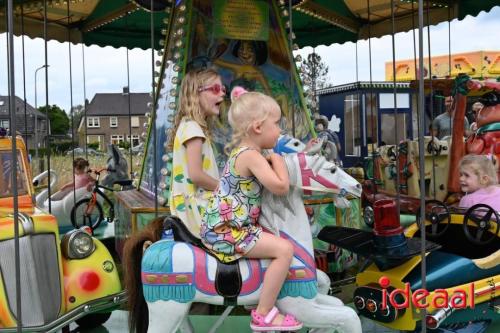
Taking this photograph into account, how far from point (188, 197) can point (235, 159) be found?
0.66 metres

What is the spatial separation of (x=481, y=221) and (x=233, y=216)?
163 cm

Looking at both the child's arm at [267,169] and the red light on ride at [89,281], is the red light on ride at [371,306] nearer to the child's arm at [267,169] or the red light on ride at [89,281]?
the child's arm at [267,169]

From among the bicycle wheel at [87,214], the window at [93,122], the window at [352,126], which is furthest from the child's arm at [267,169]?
the window at [93,122]

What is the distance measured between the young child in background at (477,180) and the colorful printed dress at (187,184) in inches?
68.7

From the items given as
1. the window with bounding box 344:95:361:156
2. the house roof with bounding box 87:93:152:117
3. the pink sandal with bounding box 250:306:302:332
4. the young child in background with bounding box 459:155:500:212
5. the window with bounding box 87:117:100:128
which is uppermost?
the house roof with bounding box 87:93:152:117

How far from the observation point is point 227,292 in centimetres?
239

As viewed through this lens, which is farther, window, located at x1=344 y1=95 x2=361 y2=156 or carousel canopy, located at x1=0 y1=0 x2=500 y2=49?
window, located at x1=344 y1=95 x2=361 y2=156

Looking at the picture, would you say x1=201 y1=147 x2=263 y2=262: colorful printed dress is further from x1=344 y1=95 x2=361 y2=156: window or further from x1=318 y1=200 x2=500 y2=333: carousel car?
x1=344 y1=95 x2=361 y2=156: window

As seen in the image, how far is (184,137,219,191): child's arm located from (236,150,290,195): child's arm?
1.63 ft

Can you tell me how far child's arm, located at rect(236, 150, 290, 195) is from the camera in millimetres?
2236

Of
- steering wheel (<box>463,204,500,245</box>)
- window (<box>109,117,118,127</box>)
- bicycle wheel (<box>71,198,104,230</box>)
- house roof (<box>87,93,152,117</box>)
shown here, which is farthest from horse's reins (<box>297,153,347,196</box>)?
window (<box>109,117,118,127</box>)

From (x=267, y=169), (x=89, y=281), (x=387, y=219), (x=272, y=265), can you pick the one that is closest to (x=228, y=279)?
(x=272, y=265)

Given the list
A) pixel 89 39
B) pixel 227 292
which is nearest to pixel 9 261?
pixel 227 292

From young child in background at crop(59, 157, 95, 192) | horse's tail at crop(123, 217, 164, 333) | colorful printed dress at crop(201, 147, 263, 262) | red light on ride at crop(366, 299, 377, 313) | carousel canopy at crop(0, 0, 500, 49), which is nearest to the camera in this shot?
colorful printed dress at crop(201, 147, 263, 262)
